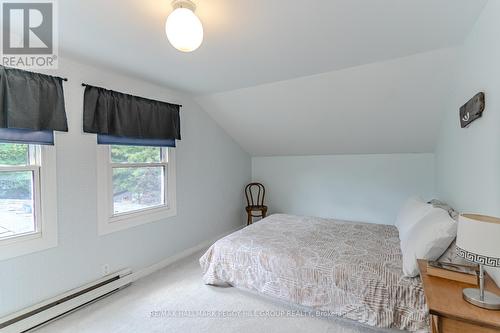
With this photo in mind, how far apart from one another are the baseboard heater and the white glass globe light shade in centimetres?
227

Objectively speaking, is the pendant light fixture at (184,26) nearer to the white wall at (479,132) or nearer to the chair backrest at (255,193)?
the white wall at (479,132)

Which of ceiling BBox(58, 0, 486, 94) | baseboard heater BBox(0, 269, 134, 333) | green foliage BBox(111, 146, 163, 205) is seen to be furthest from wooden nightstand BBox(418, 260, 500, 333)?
green foliage BBox(111, 146, 163, 205)

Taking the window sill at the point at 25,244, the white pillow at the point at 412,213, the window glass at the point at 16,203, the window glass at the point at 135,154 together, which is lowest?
the window sill at the point at 25,244

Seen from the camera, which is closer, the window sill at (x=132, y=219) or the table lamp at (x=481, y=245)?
the table lamp at (x=481, y=245)

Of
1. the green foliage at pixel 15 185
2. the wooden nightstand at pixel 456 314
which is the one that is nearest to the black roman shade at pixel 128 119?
the green foliage at pixel 15 185

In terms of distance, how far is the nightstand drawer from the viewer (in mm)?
1146

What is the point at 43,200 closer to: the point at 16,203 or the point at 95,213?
the point at 16,203

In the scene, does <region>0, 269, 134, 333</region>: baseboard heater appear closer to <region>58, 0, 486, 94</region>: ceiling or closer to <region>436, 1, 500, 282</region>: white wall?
<region>58, 0, 486, 94</region>: ceiling

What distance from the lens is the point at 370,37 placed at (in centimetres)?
198

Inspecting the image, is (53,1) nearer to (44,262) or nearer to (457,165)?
(44,262)

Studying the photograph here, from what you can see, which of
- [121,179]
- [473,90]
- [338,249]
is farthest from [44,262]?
[473,90]

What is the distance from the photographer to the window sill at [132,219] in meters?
2.59

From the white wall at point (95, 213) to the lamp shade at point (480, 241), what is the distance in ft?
9.38

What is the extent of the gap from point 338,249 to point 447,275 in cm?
89
